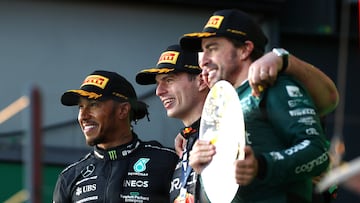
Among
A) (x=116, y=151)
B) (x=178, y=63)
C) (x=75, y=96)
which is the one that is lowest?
(x=116, y=151)

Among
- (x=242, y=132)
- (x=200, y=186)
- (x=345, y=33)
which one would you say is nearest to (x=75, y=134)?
(x=200, y=186)

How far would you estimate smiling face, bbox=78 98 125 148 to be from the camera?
638cm

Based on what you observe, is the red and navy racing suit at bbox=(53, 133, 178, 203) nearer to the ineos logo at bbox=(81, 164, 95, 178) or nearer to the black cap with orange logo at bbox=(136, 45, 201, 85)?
the ineos logo at bbox=(81, 164, 95, 178)

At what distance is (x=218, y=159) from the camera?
5043mm

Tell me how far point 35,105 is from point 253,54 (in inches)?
70.3

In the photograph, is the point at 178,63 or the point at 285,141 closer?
the point at 285,141

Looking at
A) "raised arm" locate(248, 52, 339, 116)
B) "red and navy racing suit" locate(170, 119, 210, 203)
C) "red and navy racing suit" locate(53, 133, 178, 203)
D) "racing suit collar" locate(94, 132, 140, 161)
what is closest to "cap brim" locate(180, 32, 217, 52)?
A: "red and navy racing suit" locate(170, 119, 210, 203)

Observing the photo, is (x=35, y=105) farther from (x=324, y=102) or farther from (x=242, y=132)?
(x=324, y=102)

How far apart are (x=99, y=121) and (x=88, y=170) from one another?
0.82ft

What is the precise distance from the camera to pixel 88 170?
20.8 ft

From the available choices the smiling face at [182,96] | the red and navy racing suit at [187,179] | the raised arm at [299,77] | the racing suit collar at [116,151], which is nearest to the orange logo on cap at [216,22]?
the raised arm at [299,77]

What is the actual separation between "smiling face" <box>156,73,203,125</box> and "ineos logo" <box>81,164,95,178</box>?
495 mm

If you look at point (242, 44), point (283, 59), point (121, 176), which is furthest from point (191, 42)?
point (121, 176)

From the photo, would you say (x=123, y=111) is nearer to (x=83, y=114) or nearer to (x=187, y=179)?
(x=83, y=114)
